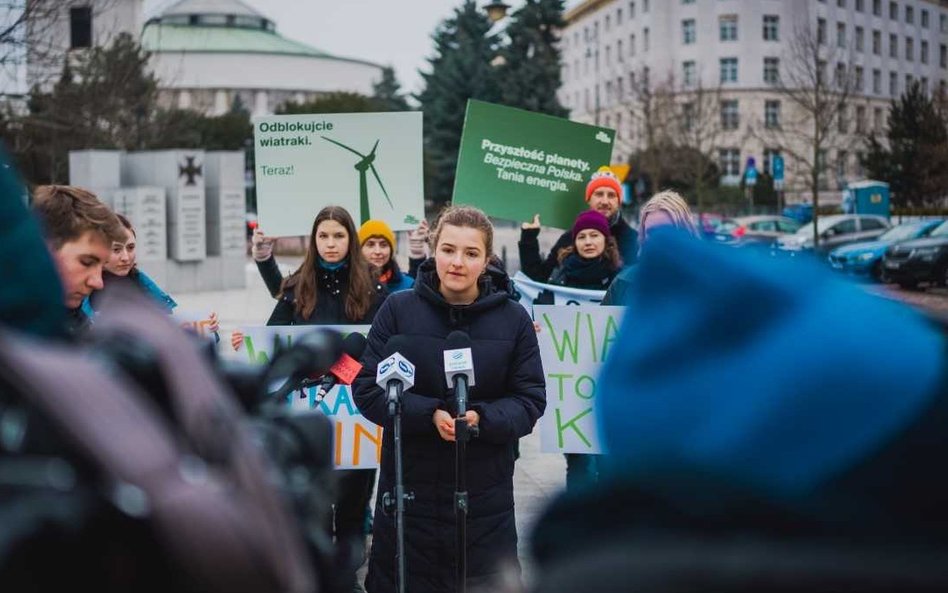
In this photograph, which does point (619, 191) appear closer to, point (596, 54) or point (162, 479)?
point (162, 479)

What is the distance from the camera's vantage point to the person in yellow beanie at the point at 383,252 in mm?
6945

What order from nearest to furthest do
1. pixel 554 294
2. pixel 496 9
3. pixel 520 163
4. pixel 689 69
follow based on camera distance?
1. pixel 554 294
2. pixel 520 163
3. pixel 496 9
4. pixel 689 69

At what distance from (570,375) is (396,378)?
234 cm

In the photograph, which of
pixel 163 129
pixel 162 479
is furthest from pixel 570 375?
pixel 163 129

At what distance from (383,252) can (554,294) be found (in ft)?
3.79

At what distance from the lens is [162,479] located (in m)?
0.95

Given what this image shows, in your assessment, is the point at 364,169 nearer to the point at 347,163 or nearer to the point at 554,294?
the point at 347,163

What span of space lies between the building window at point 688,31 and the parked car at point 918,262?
199 ft

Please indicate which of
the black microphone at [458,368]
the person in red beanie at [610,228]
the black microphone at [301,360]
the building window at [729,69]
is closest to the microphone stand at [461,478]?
the black microphone at [458,368]

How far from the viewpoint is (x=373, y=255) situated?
6945 mm

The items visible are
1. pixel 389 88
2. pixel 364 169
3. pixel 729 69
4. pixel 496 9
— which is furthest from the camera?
pixel 389 88

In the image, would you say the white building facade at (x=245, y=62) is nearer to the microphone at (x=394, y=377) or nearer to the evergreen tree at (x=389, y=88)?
the evergreen tree at (x=389, y=88)

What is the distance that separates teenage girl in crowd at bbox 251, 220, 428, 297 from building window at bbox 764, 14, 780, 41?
264 ft


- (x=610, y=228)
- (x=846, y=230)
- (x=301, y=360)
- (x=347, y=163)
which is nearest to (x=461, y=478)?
(x=301, y=360)
